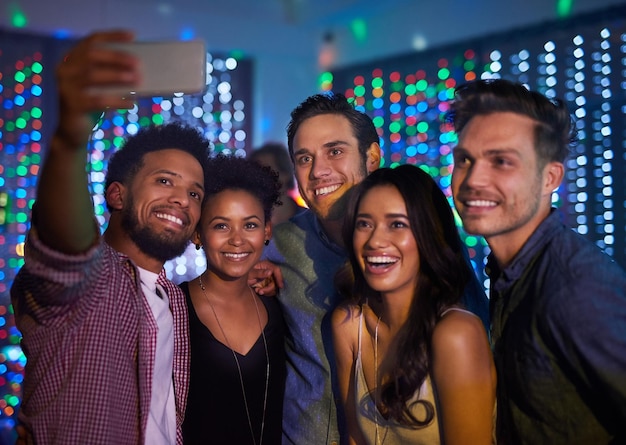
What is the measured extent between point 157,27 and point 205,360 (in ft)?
11.4

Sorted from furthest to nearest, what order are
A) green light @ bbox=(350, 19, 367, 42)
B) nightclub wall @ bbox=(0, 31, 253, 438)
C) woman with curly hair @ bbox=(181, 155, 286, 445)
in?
green light @ bbox=(350, 19, 367, 42) < nightclub wall @ bbox=(0, 31, 253, 438) < woman with curly hair @ bbox=(181, 155, 286, 445)

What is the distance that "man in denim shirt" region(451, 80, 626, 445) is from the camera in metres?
1.41

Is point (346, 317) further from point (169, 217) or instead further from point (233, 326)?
point (169, 217)

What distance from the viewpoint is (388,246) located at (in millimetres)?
1772

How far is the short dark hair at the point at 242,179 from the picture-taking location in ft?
7.03

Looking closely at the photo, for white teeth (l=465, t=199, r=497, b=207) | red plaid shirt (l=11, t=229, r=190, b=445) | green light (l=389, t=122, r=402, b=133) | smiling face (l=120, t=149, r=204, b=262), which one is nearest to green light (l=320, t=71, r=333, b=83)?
green light (l=389, t=122, r=402, b=133)

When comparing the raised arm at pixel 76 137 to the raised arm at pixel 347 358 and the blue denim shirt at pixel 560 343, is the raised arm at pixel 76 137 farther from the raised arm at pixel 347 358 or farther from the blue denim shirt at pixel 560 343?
the blue denim shirt at pixel 560 343

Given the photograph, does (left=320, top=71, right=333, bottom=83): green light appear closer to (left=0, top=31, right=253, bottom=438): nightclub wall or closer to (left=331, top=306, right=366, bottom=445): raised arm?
(left=0, top=31, right=253, bottom=438): nightclub wall

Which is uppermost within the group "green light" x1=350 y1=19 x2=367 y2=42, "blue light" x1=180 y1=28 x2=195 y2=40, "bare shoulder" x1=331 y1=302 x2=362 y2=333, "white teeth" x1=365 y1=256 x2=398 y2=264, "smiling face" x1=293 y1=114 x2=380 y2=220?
"green light" x1=350 y1=19 x2=367 y2=42

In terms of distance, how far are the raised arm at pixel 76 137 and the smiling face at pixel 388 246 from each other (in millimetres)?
775

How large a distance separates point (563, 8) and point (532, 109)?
2594 mm

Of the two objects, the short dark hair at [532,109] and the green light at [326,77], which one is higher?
the green light at [326,77]

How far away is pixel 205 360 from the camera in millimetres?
1951

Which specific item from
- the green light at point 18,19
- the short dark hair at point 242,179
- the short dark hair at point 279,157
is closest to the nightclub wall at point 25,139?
the green light at point 18,19
